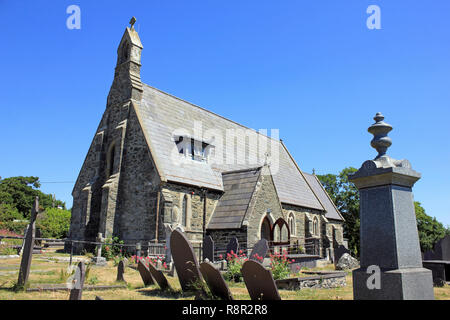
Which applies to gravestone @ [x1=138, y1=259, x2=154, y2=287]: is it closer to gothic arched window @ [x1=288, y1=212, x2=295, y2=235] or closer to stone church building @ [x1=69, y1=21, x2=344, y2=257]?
stone church building @ [x1=69, y1=21, x2=344, y2=257]

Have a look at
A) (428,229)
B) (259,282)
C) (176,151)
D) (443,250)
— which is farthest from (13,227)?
(428,229)

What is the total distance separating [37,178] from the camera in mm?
65188

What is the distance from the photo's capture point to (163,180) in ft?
59.5

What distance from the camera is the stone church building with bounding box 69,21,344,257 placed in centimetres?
1881

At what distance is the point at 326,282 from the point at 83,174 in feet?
64.0

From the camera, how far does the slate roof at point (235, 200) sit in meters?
19.0

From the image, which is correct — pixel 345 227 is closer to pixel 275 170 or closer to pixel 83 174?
pixel 275 170

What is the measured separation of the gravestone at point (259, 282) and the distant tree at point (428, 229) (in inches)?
1839

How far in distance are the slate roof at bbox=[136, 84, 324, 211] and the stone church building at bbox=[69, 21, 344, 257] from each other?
0.28ft

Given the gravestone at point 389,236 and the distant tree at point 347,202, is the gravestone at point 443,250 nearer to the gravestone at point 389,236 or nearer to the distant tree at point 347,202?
the gravestone at point 389,236

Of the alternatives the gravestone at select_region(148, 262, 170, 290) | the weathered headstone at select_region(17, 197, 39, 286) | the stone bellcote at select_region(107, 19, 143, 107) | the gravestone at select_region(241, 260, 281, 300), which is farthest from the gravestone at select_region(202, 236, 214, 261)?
the stone bellcote at select_region(107, 19, 143, 107)

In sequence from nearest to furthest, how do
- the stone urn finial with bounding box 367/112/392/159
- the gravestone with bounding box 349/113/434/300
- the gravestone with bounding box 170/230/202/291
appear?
the gravestone with bounding box 349/113/434/300 → the stone urn finial with bounding box 367/112/392/159 → the gravestone with bounding box 170/230/202/291

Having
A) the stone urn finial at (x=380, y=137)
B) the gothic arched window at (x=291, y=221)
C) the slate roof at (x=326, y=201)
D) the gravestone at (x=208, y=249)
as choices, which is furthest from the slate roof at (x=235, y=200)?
the slate roof at (x=326, y=201)
